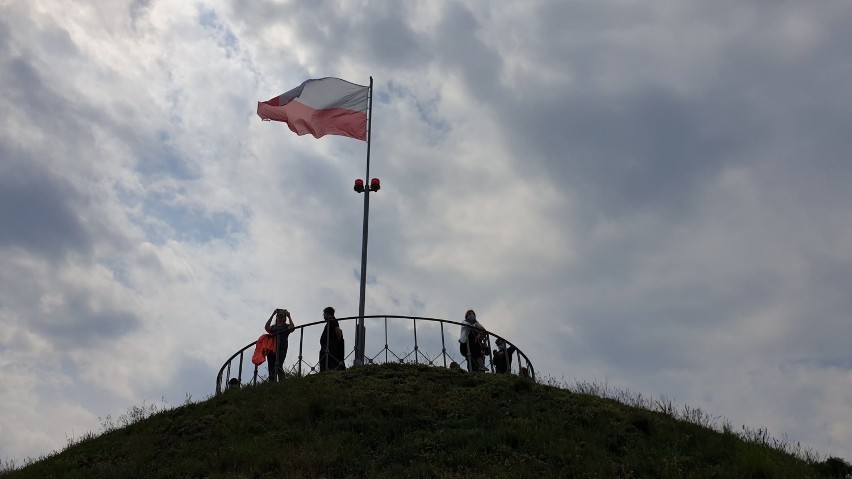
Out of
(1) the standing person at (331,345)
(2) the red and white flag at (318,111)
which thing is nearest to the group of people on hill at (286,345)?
(1) the standing person at (331,345)

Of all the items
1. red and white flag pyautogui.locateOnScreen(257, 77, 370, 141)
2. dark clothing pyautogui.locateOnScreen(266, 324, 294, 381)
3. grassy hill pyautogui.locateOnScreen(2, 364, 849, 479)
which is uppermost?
red and white flag pyautogui.locateOnScreen(257, 77, 370, 141)

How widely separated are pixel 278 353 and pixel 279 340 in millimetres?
300

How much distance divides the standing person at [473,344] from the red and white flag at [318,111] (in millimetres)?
6376

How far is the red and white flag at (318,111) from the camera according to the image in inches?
908

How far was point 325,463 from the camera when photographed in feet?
42.8

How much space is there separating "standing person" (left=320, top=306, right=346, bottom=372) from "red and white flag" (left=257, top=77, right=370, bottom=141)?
607 centimetres

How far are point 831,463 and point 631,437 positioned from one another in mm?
2923

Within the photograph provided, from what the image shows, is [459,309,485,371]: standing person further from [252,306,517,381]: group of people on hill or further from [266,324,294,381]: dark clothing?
[266,324,294,381]: dark clothing

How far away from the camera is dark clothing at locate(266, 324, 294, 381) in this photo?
1925 centimetres

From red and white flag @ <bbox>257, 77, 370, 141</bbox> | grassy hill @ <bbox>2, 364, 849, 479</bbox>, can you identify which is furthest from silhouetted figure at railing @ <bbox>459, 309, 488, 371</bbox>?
red and white flag @ <bbox>257, 77, 370, 141</bbox>

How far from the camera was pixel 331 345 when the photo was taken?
19.5 meters

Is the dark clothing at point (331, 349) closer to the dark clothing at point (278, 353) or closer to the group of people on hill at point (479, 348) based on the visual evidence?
the dark clothing at point (278, 353)

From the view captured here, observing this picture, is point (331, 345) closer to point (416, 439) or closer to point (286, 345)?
point (286, 345)

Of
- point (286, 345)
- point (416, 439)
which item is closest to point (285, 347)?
point (286, 345)
